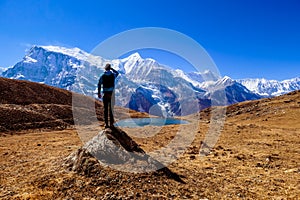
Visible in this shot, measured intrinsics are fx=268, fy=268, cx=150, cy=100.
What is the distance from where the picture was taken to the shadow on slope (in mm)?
14117

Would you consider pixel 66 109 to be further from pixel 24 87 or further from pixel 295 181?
pixel 295 181

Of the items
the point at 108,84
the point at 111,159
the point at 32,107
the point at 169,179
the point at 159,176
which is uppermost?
the point at 32,107

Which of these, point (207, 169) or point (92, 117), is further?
point (92, 117)

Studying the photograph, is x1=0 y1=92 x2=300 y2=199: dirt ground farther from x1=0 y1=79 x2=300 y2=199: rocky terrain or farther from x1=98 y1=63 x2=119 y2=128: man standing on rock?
x1=98 y1=63 x2=119 y2=128: man standing on rock

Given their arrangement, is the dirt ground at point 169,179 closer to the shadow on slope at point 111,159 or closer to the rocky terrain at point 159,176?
the rocky terrain at point 159,176

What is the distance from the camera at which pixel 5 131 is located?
38.9 metres

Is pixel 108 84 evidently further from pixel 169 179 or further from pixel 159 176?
pixel 169 179

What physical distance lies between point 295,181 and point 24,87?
70.7 m

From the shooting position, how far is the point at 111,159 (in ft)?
48.4

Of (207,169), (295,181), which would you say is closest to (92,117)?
(207,169)

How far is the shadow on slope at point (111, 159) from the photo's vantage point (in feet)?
46.3

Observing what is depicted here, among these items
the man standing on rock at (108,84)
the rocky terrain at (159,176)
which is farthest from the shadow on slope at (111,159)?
the man standing on rock at (108,84)

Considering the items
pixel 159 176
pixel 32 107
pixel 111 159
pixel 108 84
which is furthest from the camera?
pixel 32 107

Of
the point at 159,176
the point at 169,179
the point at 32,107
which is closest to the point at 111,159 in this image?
the point at 159,176
